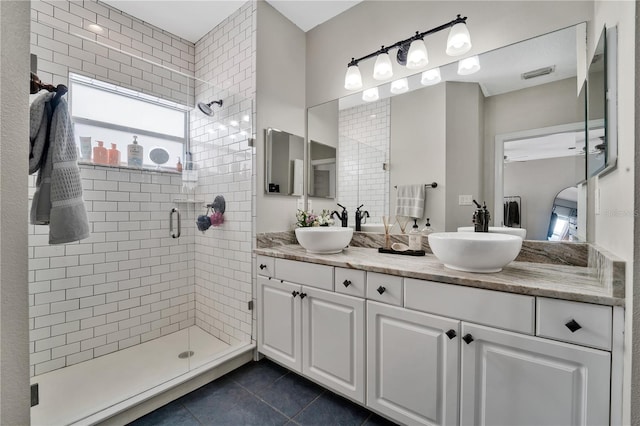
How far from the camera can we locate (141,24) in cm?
243

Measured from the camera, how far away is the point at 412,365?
1.29 meters

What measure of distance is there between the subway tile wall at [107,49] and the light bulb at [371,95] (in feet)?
5.07

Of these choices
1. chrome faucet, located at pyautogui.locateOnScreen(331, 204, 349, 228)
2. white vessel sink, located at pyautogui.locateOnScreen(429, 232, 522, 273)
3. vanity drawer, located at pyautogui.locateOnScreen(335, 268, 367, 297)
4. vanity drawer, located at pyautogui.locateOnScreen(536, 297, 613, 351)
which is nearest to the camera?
vanity drawer, located at pyautogui.locateOnScreen(536, 297, 613, 351)

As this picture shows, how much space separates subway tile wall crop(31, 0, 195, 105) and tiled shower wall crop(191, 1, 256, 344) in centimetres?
32

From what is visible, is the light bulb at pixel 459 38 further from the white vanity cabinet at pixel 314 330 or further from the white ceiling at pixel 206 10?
the white vanity cabinet at pixel 314 330

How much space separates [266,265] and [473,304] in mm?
1360

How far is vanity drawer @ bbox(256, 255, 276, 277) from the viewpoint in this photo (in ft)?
6.32

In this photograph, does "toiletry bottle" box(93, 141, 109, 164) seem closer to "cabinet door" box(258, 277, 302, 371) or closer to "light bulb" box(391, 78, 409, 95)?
"cabinet door" box(258, 277, 302, 371)

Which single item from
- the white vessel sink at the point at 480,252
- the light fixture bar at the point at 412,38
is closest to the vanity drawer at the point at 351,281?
the white vessel sink at the point at 480,252

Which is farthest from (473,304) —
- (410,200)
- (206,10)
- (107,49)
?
(107,49)

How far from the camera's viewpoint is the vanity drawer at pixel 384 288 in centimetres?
133

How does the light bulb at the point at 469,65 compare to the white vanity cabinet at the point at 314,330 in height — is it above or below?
above

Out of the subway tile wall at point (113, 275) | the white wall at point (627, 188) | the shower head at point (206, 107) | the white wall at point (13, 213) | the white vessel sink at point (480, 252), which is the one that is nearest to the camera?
the white wall at point (13, 213)

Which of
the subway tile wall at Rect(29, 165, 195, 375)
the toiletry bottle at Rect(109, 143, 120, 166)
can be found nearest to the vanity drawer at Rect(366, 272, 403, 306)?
the subway tile wall at Rect(29, 165, 195, 375)
